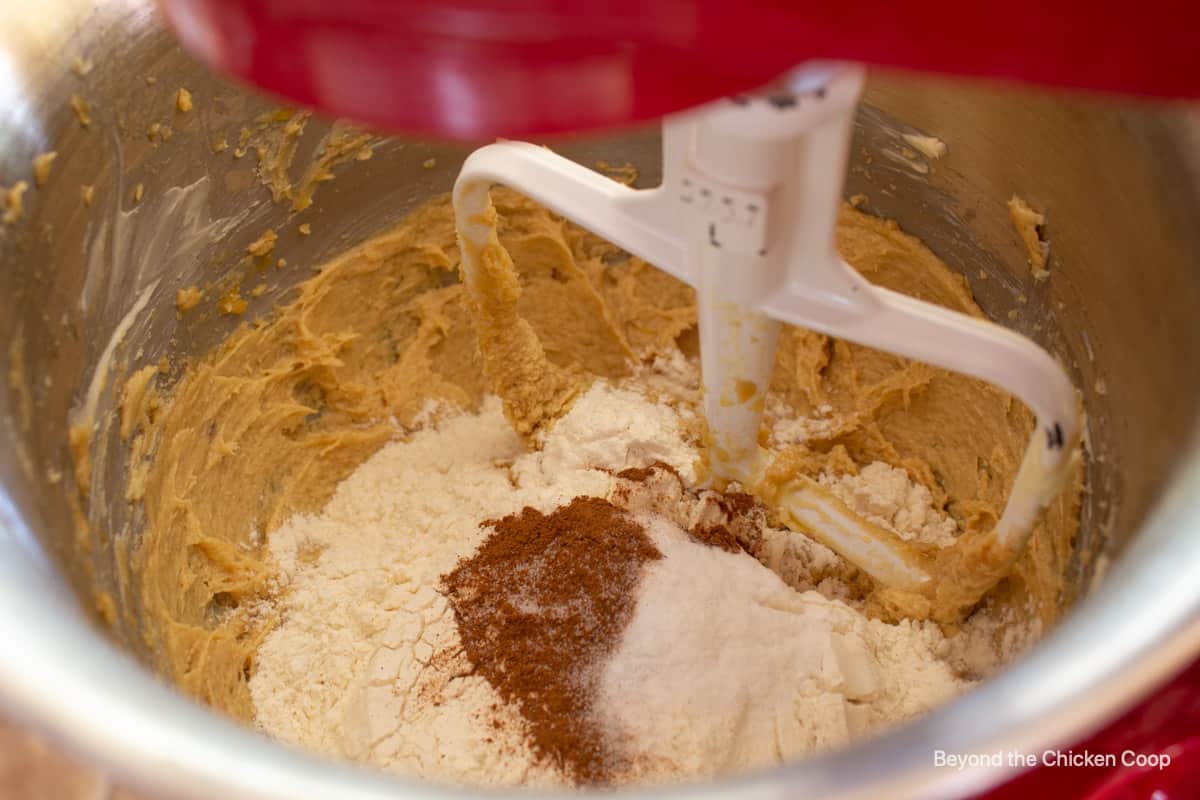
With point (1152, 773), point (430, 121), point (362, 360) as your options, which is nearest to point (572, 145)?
point (362, 360)

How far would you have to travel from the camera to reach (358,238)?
114 centimetres

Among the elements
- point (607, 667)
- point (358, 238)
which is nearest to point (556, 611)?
point (607, 667)

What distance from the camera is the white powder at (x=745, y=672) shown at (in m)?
0.88

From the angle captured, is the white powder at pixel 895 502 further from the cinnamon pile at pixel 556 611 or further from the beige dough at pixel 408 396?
the cinnamon pile at pixel 556 611

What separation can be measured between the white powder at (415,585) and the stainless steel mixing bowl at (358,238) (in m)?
0.22

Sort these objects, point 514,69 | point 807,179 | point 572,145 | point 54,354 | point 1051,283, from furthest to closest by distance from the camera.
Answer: point 572,145
point 1051,283
point 54,354
point 807,179
point 514,69

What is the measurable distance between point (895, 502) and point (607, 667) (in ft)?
1.21

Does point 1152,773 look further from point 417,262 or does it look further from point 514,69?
point 417,262

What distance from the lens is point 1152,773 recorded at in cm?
70

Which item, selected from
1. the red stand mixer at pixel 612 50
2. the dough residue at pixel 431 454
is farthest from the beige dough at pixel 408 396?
the red stand mixer at pixel 612 50

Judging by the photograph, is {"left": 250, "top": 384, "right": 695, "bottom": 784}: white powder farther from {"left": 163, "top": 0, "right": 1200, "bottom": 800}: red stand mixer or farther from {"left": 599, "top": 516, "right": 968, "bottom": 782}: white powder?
{"left": 163, "top": 0, "right": 1200, "bottom": 800}: red stand mixer

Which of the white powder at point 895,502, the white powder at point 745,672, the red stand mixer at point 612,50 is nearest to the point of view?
the red stand mixer at point 612,50

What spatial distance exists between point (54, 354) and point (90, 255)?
3.9 inches

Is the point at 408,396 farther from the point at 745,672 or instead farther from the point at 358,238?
the point at 745,672
